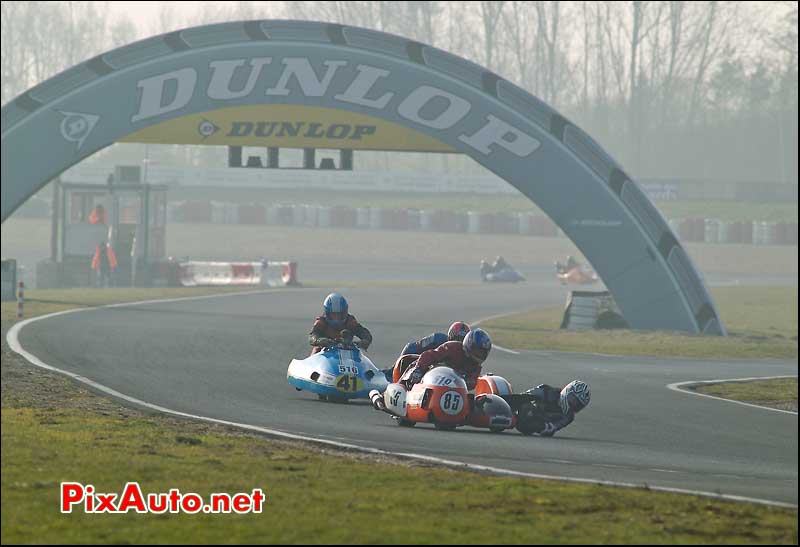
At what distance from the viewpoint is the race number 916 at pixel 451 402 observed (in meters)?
13.7

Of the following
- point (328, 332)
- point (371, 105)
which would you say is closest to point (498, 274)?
point (371, 105)

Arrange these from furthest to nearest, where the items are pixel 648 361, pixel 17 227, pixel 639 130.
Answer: pixel 639 130 → pixel 17 227 → pixel 648 361

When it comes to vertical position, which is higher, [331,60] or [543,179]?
[331,60]

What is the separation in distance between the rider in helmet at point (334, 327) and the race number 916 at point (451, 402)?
259 centimetres

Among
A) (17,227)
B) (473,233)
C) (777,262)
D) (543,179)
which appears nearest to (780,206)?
A: (777,262)

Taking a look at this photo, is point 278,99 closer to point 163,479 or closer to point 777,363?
point 777,363

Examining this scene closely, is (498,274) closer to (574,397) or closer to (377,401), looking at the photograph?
(377,401)

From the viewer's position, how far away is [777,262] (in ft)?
197

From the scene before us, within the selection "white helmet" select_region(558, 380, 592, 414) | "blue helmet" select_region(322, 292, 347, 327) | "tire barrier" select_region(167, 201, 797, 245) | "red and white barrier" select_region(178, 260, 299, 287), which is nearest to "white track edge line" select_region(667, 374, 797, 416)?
"white helmet" select_region(558, 380, 592, 414)

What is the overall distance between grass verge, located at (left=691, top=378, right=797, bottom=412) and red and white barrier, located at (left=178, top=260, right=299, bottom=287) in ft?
84.6

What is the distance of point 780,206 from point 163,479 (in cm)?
6582

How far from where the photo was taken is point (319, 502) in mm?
8594

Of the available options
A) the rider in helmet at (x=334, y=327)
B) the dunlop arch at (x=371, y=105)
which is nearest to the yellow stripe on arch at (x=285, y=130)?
the dunlop arch at (x=371, y=105)

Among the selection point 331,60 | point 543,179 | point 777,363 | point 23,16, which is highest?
point 23,16
